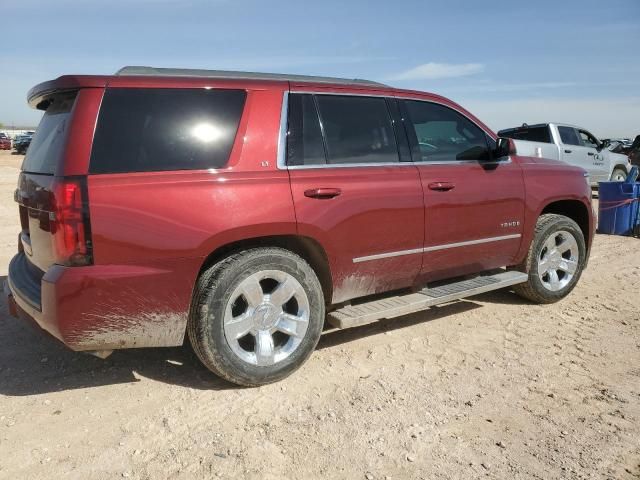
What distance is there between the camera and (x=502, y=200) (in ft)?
14.3

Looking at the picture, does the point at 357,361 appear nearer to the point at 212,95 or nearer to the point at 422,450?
the point at 422,450

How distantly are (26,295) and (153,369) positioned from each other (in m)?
0.94

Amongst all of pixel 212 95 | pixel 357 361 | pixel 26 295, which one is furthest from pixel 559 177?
pixel 26 295

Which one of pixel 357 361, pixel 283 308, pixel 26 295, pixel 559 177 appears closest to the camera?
pixel 26 295

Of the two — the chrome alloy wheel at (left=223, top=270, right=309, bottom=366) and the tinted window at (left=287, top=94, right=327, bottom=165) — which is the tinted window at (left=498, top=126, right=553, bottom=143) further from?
the chrome alloy wheel at (left=223, top=270, right=309, bottom=366)

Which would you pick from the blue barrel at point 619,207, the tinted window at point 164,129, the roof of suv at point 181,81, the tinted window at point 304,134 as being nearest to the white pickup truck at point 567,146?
the blue barrel at point 619,207

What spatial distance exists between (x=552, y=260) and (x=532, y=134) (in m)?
8.21

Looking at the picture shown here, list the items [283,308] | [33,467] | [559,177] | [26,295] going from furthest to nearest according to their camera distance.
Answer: [559,177]
[283,308]
[26,295]
[33,467]

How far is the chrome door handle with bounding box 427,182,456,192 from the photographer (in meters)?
3.92

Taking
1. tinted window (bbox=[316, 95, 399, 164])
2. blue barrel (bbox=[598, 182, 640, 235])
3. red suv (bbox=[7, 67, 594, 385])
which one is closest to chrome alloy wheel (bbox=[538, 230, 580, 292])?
red suv (bbox=[7, 67, 594, 385])

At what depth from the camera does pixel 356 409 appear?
3.04 meters

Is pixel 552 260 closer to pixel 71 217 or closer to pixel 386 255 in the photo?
pixel 386 255

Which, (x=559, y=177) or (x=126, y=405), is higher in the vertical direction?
(x=559, y=177)

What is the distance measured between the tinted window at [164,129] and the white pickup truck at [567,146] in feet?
29.0
